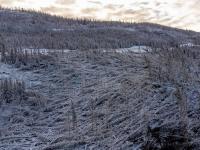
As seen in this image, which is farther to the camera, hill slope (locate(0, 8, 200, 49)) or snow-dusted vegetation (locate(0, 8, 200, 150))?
hill slope (locate(0, 8, 200, 49))

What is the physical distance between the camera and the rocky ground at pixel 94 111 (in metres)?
7.43

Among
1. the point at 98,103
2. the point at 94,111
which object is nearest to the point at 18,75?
the point at 98,103

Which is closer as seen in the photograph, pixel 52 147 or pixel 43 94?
pixel 52 147

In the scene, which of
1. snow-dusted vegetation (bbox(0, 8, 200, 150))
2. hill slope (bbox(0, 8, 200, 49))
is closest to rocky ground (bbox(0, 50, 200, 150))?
snow-dusted vegetation (bbox(0, 8, 200, 150))

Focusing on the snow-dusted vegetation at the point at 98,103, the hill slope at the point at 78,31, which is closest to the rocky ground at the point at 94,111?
the snow-dusted vegetation at the point at 98,103

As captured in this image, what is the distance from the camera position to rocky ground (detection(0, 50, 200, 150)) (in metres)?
7.43

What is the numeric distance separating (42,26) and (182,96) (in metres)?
26.5

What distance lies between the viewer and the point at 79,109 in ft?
33.3

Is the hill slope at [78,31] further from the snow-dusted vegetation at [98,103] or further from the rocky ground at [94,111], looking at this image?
the rocky ground at [94,111]

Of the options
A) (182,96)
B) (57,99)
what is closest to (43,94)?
(57,99)

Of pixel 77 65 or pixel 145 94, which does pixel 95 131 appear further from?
pixel 77 65

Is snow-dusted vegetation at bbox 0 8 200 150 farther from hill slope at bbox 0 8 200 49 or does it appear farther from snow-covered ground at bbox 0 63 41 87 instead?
hill slope at bbox 0 8 200 49

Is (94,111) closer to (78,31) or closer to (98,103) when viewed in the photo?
(98,103)

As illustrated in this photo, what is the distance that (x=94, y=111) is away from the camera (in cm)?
955
